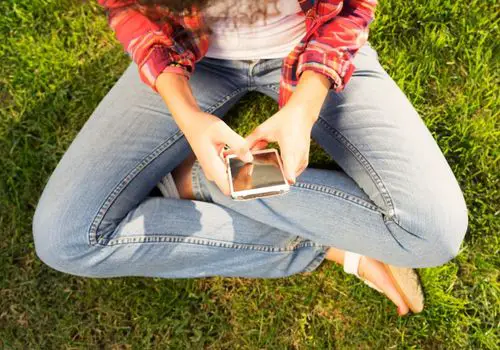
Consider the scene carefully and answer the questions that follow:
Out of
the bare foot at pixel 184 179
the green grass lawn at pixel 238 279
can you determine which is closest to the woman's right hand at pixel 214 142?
the bare foot at pixel 184 179

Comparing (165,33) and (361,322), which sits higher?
(165,33)

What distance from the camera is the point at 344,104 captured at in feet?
5.59

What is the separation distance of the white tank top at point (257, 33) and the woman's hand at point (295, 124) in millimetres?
225

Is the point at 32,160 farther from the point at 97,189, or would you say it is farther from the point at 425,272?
the point at 425,272

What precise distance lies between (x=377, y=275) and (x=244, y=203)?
582 mm

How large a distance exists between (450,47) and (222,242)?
4.02ft

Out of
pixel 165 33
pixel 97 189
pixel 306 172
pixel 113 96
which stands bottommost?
pixel 306 172

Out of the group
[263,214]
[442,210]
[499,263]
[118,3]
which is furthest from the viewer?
[499,263]

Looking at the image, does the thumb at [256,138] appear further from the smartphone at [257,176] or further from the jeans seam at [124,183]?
the jeans seam at [124,183]

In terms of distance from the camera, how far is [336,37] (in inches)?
59.8

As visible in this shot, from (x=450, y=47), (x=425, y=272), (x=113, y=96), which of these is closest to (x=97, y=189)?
(x=113, y=96)

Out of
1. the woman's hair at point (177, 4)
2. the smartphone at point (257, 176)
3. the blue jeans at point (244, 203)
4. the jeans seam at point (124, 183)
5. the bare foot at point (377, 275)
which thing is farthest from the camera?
the bare foot at point (377, 275)

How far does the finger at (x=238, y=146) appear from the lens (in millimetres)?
1506

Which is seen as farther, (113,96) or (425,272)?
(425,272)
